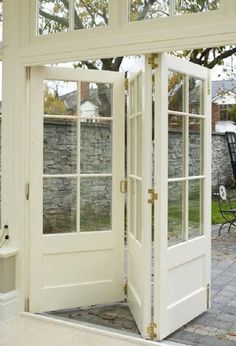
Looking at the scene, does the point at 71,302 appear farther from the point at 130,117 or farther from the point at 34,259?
the point at 130,117

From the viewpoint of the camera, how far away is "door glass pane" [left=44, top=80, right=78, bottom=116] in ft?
10.9

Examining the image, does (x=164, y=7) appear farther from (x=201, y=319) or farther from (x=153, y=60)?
(x=201, y=319)

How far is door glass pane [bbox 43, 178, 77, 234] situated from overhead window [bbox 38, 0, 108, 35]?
1.16 meters

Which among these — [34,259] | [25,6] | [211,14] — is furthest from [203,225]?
[25,6]

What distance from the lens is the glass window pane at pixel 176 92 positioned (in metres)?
2.92

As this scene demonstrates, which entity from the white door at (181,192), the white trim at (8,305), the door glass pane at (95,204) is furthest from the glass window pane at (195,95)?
the white trim at (8,305)

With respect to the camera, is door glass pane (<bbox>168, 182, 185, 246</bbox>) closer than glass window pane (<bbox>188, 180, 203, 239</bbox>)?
Yes

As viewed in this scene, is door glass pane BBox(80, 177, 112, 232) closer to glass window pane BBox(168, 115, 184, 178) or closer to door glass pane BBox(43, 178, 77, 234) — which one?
door glass pane BBox(43, 178, 77, 234)

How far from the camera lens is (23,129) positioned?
10.5ft

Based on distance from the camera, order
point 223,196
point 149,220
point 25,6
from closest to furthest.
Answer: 1. point 149,220
2. point 25,6
3. point 223,196

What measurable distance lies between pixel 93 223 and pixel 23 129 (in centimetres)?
95

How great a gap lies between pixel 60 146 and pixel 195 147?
1072mm

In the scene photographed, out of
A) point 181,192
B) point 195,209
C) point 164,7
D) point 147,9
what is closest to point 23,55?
point 147,9

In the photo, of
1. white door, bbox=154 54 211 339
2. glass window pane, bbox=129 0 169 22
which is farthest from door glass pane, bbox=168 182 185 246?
glass window pane, bbox=129 0 169 22
